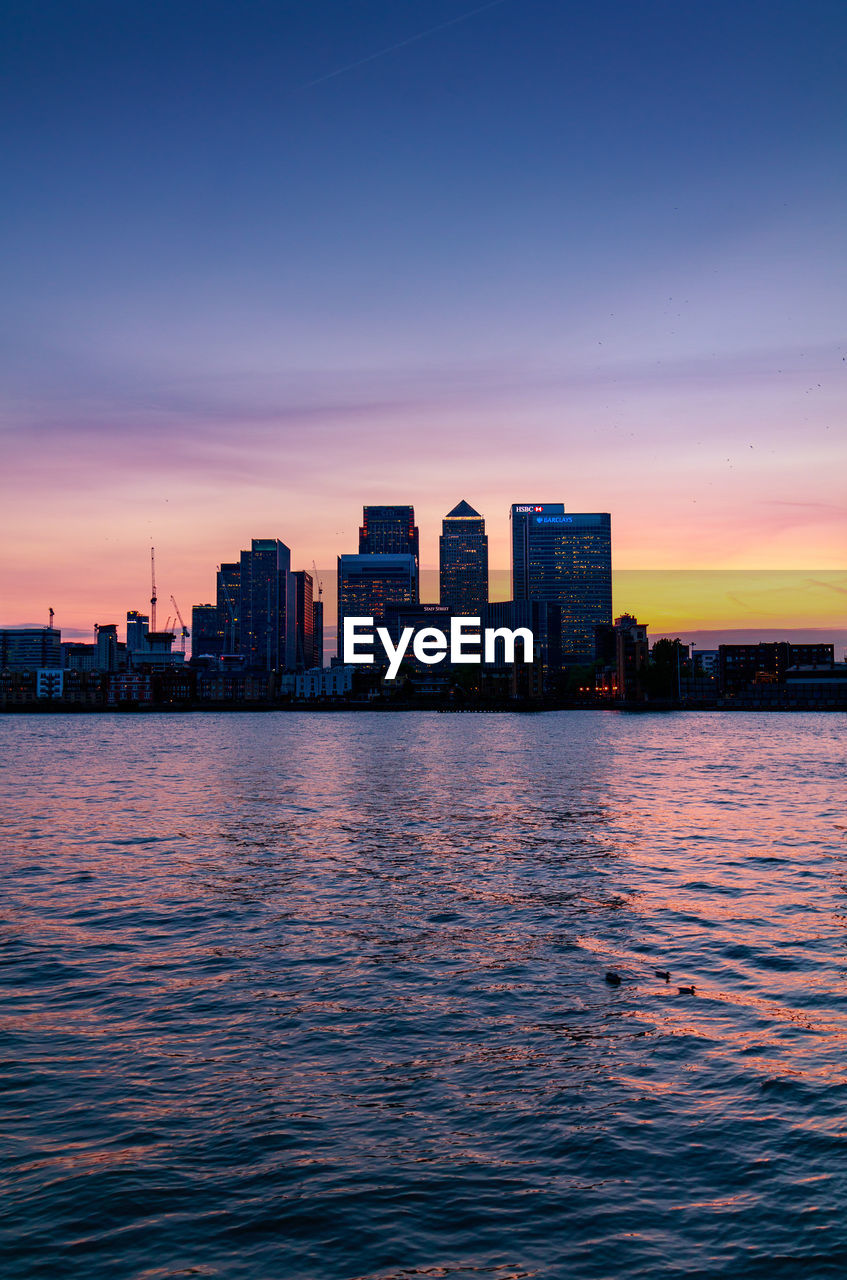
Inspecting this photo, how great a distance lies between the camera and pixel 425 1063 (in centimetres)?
1653

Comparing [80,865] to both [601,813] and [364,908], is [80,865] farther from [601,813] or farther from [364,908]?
[601,813]

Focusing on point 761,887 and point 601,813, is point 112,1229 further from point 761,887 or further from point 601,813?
point 601,813

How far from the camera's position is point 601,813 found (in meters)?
55.7

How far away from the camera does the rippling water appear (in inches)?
450

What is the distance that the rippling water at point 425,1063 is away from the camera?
37.5 ft

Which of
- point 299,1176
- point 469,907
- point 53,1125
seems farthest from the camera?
point 469,907

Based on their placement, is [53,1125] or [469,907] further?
[469,907]

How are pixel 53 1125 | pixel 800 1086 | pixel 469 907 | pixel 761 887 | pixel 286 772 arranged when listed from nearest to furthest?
pixel 53 1125
pixel 800 1086
pixel 469 907
pixel 761 887
pixel 286 772

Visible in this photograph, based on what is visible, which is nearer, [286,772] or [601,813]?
[601,813]

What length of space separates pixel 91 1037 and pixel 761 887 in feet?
77.6

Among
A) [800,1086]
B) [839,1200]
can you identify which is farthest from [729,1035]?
[839,1200]

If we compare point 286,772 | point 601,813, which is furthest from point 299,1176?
point 286,772

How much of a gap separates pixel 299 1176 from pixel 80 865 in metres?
29.0

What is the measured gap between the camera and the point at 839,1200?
12.1 metres
